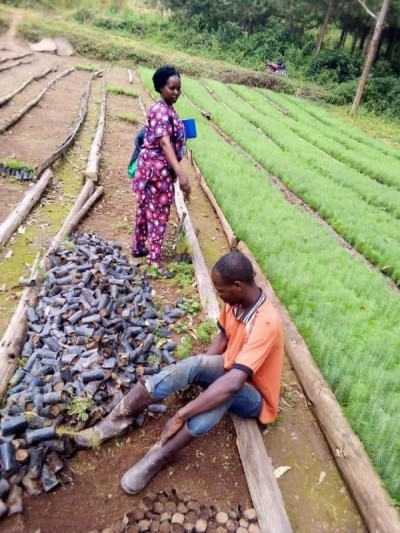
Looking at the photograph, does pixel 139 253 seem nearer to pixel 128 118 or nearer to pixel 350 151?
pixel 128 118

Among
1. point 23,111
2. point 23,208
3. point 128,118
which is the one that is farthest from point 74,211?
point 128,118

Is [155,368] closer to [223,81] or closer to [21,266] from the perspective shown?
[21,266]

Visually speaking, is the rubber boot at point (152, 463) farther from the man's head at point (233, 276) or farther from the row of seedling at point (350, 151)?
the row of seedling at point (350, 151)

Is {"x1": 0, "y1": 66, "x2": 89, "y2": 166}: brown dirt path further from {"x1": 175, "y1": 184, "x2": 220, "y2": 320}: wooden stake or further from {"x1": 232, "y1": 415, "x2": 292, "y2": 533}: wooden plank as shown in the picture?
{"x1": 232, "y1": 415, "x2": 292, "y2": 533}: wooden plank

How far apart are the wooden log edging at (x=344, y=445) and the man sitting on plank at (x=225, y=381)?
45 cm

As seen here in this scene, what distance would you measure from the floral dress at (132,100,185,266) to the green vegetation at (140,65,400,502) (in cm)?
132

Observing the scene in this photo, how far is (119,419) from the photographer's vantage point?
2.93m

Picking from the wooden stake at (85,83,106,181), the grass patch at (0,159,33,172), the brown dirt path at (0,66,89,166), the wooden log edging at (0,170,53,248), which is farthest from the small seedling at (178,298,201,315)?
the brown dirt path at (0,66,89,166)

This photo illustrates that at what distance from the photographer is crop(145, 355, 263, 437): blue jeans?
2.87 metres

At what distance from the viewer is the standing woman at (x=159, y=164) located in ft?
14.0

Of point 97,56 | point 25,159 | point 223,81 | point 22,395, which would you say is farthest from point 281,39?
point 22,395

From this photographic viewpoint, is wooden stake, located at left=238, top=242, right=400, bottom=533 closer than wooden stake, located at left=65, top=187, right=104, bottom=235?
Yes

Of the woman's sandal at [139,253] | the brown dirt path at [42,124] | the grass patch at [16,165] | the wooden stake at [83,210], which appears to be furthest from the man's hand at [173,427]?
the brown dirt path at [42,124]

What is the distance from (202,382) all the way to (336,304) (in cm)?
217
